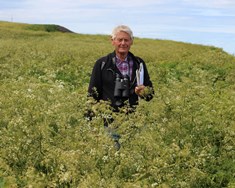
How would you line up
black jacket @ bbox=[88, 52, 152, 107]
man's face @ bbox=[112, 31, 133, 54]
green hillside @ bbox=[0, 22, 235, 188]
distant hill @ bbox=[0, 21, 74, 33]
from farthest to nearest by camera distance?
1. distant hill @ bbox=[0, 21, 74, 33]
2. black jacket @ bbox=[88, 52, 152, 107]
3. man's face @ bbox=[112, 31, 133, 54]
4. green hillside @ bbox=[0, 22, 235, 188]

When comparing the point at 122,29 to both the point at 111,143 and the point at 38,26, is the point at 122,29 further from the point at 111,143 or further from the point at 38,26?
the point at 38,26

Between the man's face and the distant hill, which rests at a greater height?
the man's face

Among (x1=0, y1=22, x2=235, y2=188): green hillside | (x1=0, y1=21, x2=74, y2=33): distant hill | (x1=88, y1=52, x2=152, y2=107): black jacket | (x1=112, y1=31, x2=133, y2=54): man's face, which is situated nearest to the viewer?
(x1=0, y1=22, x2=235, y2=188): green hillside

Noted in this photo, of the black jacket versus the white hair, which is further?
the black jacket

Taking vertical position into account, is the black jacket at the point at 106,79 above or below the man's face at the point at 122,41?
below

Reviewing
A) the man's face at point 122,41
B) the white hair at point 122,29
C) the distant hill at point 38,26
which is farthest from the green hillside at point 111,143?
the distant hill at point 38,26

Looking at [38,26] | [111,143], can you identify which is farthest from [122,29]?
[38,26]

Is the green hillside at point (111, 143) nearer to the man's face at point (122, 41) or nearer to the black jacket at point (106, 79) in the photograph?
A: the black jacket at point (106, 79)

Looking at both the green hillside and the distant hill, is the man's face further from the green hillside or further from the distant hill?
the distant hill

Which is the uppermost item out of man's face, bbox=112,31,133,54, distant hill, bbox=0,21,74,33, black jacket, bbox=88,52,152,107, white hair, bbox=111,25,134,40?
white hair, bbox=111,25,134,40

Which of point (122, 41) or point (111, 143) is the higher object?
point (122, 41)

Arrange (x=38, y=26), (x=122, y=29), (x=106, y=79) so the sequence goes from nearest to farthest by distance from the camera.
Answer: (x=122, y=29)
(x=106, y=79)
(x=38, y=26)

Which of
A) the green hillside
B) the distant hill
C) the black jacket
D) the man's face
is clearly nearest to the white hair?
the man's face

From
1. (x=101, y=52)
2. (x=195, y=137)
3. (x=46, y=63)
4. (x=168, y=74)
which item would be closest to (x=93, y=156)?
(x=195, y=137)
